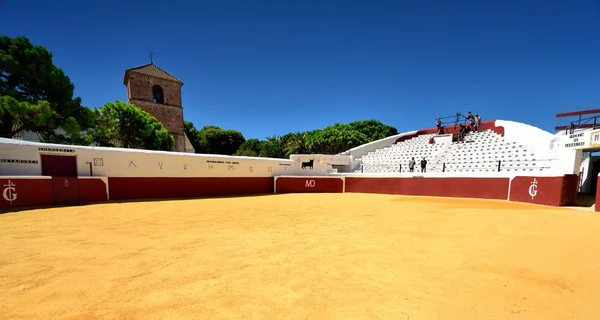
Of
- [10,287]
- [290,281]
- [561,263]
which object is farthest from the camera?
[561,263]

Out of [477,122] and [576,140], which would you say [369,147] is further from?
[576,140]

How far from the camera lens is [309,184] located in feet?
58.5

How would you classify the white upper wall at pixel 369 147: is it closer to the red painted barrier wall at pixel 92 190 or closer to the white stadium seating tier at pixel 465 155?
the white stadium seating tier at pixel 465 155

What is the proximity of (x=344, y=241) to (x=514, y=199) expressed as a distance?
464 inches

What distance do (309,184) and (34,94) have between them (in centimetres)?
1867

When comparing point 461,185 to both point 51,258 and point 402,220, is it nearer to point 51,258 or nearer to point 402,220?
point 402,220

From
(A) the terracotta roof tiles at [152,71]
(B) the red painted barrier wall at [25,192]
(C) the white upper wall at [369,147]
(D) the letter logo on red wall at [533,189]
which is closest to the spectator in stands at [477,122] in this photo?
(C) the white upper wall at [369,147]

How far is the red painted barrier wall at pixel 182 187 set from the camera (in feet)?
38.0

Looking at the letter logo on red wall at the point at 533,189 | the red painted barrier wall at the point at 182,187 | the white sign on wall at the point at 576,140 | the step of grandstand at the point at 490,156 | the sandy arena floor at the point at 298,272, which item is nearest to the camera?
the sandy arena floor at the point at 298,272

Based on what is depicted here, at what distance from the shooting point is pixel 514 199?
1153 cm

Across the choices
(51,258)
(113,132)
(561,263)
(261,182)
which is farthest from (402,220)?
(113,132)

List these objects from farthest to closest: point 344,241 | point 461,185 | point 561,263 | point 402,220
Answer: point 461,185 → point 402,220 → point 344,241 → point 561,263

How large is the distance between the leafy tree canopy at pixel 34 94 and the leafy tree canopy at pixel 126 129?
18.5 ft

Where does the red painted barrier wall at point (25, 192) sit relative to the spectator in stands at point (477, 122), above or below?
below
